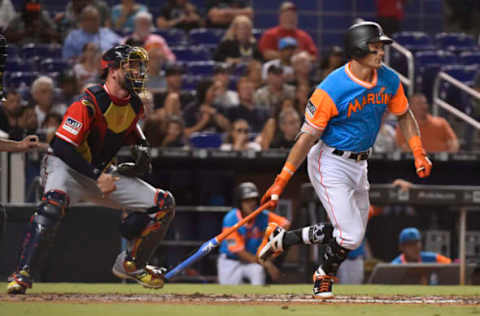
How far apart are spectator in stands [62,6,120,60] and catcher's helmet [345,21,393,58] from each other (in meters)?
6.12

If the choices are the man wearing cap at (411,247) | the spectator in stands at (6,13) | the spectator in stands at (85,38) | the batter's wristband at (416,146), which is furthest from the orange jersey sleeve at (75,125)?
the spectator in stands at (6,13)

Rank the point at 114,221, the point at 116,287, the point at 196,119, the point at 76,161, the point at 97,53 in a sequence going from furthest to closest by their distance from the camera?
the point at 97,53, the point at 196,119, the point at 114,221, the point at 116,287, the point at 76,161

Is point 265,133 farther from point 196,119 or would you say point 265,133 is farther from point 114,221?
point 114,221

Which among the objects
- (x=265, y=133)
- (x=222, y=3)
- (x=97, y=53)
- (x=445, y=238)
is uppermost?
(x=222, y=3)

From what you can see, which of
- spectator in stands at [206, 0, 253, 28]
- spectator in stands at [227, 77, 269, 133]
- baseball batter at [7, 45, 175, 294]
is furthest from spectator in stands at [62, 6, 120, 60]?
baseball batter at [7, 45, 175, 294]

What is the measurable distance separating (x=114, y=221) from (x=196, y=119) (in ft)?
7.82

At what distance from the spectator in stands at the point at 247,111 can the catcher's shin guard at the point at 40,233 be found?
4284 millimetres

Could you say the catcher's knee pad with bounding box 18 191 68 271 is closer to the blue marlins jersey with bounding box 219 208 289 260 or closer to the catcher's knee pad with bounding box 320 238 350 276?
the catcher's knee pad with bounding box 320 238 350 276

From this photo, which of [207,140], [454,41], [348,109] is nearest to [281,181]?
[348,109]

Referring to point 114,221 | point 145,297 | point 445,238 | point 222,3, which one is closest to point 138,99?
point 145,297

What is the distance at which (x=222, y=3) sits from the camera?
12922mm

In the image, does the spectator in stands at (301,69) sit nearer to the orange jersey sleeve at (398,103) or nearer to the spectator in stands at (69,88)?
the spectator in stands at (69,88)

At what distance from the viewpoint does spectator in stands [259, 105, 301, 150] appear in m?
8.96

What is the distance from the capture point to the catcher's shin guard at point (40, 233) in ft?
18.7
